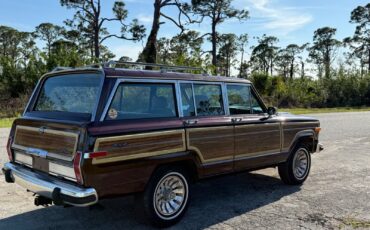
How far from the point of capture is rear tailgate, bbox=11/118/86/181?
13.7ft

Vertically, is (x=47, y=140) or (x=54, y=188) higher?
(x=47, y=140)

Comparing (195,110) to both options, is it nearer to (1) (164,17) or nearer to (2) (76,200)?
(2) (76,200)

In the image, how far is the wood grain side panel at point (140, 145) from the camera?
4160 mm

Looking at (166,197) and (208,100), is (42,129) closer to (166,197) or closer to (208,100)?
(166,197)

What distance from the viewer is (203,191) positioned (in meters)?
6.54

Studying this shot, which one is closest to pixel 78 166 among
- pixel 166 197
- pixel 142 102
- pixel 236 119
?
pixel 142 102

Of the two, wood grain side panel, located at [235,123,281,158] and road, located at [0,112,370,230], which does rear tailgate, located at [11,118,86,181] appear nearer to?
road, located at [0,112,370,230]

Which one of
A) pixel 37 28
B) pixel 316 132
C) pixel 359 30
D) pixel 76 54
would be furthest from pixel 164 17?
pixel 359 30

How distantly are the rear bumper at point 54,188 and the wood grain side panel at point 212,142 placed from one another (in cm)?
153

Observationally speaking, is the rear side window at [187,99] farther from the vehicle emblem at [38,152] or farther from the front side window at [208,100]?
the vehicle emblem at [38,152]

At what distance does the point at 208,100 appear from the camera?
5.60 metres

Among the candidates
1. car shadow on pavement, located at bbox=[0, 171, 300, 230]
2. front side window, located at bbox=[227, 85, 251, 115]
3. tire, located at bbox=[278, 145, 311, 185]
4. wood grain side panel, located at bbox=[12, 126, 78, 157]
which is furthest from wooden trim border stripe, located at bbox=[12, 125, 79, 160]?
tire, located at bbox=[278, 145, 311, 185]

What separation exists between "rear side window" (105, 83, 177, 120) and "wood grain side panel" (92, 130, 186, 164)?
0.27 m

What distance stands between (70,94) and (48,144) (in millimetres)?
742
